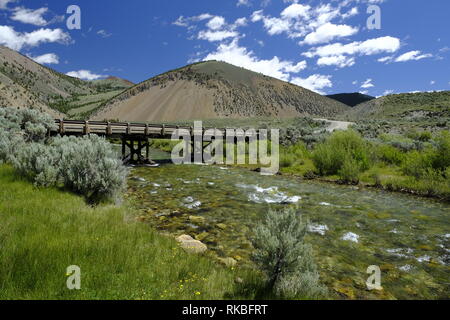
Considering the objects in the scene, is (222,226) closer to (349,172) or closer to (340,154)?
(349,172)

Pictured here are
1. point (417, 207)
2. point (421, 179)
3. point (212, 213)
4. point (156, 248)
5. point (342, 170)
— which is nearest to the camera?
point (156, 248)

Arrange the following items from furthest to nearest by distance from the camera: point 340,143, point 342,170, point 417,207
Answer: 1. point 340,143
2. point 342,170
3. point 417,207

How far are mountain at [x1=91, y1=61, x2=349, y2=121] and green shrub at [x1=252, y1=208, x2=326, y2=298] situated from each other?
9214cm

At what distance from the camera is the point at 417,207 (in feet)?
35.3

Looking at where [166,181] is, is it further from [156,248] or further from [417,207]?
[417,207]

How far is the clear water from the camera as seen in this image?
18.5ft

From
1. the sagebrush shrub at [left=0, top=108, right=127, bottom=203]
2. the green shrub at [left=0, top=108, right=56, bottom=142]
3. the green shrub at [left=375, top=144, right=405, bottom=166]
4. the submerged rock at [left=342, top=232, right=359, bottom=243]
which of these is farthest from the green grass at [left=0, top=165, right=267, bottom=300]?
the green shrub at [left=375, top=144, right=405, bottom=166]

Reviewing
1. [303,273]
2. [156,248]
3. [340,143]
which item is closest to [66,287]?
[156,248]

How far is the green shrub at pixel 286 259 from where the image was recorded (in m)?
3.91

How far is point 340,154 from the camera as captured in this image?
56.5 ft

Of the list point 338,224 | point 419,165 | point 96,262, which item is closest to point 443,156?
point 419,165

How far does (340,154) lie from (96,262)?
16213 millimetres

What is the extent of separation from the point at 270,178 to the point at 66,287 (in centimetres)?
1465

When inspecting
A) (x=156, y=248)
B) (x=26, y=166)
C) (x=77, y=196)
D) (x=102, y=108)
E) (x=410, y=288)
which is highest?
(x=102, y=108)
